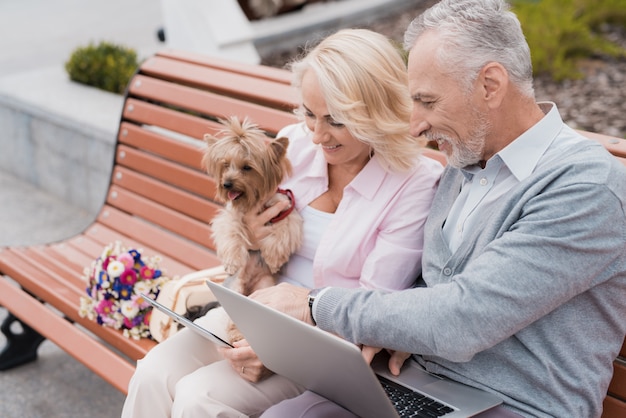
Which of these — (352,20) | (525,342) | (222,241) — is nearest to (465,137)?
(525,342)

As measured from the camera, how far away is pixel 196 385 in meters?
2.69

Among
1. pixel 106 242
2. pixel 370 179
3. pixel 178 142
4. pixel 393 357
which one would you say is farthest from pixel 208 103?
pixel 393 357

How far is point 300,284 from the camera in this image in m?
3.11

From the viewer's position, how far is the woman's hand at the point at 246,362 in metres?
2.69

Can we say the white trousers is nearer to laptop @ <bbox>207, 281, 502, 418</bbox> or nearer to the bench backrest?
laptop @ <bbox>207, 281, 502, 418</bbox>

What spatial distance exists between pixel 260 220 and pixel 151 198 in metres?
1.40

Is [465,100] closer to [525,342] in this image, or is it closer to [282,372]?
[525,342]

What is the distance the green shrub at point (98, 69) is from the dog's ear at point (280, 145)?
423cm

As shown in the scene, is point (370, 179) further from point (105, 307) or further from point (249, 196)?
point (105, 307)

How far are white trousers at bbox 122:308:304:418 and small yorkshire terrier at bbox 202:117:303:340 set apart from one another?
21 centimetres

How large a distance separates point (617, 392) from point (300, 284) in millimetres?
1142

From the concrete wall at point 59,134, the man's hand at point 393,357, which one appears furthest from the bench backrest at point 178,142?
the man's hand at point 393,357

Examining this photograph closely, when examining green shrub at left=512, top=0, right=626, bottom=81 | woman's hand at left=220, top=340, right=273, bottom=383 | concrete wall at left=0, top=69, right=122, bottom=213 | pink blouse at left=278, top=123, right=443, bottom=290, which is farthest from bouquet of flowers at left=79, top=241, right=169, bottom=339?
green shrub at left=512, top=0, right=626, bottom=81

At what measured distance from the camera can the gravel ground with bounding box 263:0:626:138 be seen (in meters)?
6.10
